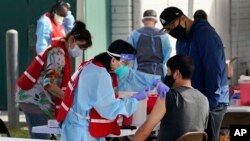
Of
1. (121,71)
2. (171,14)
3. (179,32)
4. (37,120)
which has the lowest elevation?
(37,120)

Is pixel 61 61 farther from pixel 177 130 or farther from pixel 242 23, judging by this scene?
pixel 242 23

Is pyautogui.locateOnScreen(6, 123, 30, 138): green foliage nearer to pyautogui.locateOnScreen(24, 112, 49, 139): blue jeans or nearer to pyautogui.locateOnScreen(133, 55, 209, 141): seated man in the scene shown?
pyautogui.locateOnScreen(24, 112, 49, 139): blue jeans

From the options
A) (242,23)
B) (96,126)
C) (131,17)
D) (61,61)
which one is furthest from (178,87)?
(242,23)

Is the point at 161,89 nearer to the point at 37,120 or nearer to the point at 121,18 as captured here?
the point at 37,120

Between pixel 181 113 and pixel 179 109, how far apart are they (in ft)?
0.12

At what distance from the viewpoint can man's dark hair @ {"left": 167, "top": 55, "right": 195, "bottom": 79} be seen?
6.89m

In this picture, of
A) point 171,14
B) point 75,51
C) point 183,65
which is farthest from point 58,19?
point 183,65

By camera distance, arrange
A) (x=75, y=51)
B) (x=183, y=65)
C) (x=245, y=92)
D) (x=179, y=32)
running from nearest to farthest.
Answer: (x=183, y=65), (x=179, y=32), (x=75, y=51), (x=245, y=92)

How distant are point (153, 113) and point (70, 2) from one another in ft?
22.6

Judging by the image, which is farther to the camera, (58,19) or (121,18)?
(121,18)

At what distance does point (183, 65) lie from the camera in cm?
690

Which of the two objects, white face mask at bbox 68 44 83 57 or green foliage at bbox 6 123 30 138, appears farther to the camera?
green foliage at bbox 6 123 30 138

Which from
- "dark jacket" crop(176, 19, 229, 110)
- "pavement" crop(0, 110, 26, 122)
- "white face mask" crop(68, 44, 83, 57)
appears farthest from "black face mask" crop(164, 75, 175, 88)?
"pavement" crop(0, 110, 26, 122)

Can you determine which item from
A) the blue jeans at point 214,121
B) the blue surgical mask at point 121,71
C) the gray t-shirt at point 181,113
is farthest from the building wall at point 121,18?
the gray t-shirt at point 181,113
